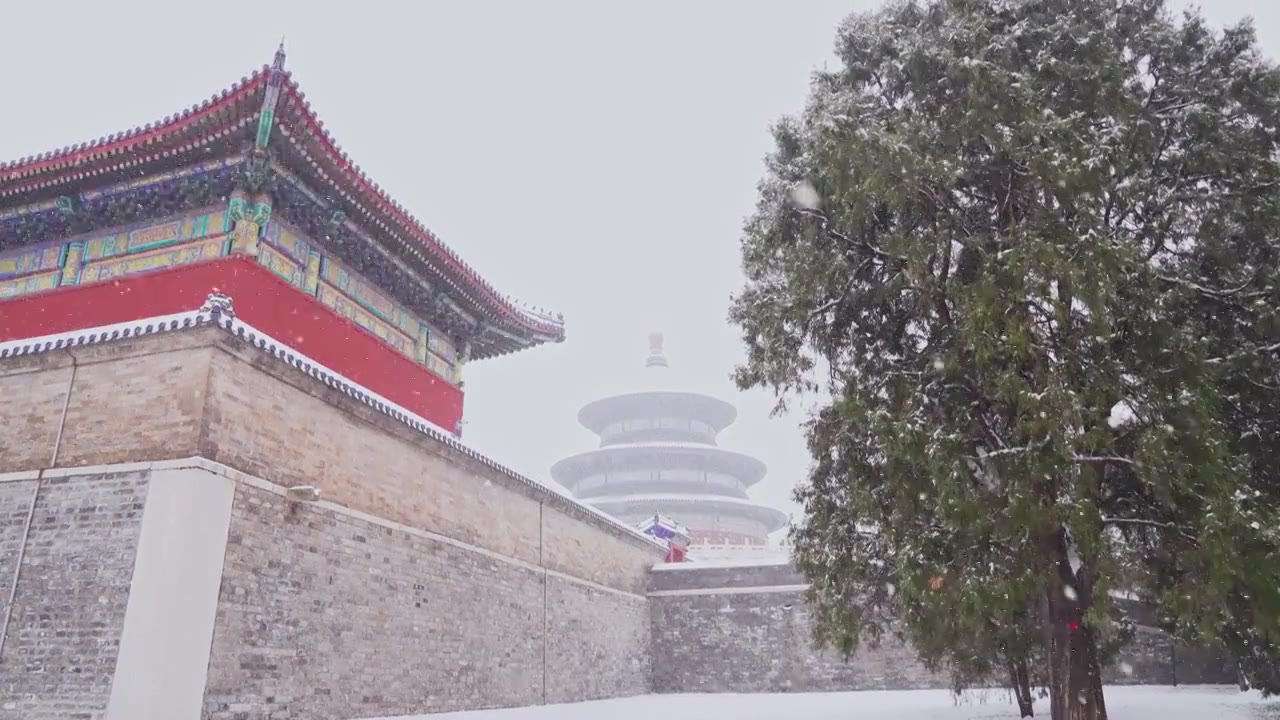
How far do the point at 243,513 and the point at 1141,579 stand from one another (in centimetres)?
775

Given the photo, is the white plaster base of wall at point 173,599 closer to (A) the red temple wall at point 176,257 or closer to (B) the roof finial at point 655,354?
(A) the red temple wall at point 176,257

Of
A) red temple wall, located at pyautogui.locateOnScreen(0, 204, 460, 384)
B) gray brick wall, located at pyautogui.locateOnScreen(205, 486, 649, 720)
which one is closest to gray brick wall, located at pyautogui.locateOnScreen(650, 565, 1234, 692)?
gray brick wall, located at pyautogui.locateOnScreen(205, 486, 649, 720)

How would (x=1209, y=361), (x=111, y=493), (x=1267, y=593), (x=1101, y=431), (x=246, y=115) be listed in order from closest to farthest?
1. (x=1267, y=593)
2. (x=1101, y=431)
3. (x=1209, y=361)
4. (x=111, y=493)
5. (x=246, y=115)

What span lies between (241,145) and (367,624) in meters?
5.55

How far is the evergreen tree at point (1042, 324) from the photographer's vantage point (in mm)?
6105

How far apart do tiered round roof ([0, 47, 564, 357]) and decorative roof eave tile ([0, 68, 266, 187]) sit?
0.01m

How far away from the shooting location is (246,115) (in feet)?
29.9

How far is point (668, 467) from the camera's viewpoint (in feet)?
88.2

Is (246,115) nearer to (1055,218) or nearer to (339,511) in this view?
(339,511)

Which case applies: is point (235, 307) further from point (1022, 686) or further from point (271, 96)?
point (1022, 686)

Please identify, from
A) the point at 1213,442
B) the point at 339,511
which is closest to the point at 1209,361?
the point at 1213,442

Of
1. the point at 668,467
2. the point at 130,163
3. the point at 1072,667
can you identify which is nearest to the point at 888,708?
the point at 1072,667

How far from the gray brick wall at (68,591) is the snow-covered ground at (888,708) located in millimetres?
3817

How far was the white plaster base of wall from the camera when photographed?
22.3ft
